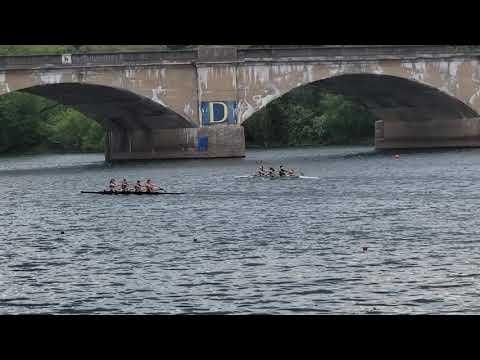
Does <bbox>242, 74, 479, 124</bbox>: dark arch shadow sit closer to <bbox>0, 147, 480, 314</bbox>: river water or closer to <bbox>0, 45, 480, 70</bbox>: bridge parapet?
<bbox>0, 45, 480, 70</bbox>: bridge parapet

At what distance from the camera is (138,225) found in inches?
1571

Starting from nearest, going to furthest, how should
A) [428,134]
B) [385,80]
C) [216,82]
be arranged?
[216,82] < [385,80] < [428,134]

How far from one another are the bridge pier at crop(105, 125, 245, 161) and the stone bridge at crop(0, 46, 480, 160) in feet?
0.29

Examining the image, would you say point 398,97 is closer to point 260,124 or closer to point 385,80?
point 385,80

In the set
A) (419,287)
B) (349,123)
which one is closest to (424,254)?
(419,287)

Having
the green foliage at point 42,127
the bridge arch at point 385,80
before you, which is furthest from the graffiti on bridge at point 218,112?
the green foliage at point 42,127

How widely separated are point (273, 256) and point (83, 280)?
21.1 ft

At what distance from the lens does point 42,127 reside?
13475 centimetres

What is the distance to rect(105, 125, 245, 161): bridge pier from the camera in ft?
270

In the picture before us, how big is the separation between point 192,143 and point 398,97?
873 inches

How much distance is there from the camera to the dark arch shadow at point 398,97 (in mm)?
85312

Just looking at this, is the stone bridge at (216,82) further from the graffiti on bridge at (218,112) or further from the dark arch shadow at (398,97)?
the dark arch shadow at (398,97)

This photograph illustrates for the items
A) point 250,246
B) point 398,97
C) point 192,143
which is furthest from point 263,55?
point 250,246
